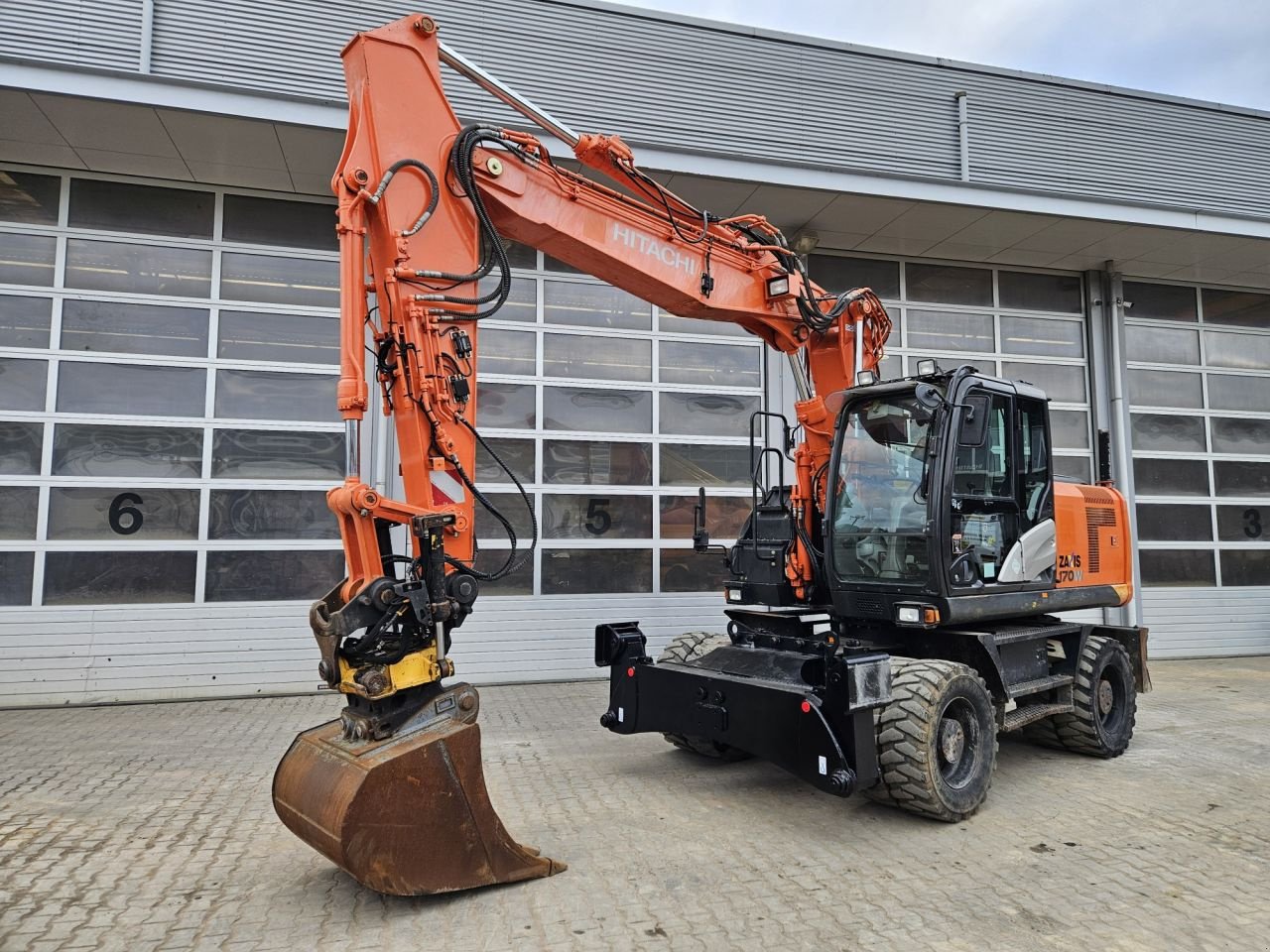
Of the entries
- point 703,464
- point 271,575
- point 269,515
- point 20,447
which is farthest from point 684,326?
point 20,447

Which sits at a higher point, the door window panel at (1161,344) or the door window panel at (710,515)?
the door window panel at (1161,344)

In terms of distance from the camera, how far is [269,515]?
27.8ft

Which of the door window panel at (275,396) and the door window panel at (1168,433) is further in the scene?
the door window panel at (1168,433)

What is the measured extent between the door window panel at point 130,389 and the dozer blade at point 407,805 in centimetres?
583

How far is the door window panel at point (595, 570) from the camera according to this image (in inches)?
361

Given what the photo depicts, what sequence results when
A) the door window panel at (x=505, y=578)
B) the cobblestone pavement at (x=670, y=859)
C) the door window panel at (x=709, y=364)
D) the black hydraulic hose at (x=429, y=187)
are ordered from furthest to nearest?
the door window panel at (x=709, y=364), the door window panel at (x=505, y=578), the black hydraulic hose at (x=429, y=187), the cobblestone pavement at (x=670, y=859)

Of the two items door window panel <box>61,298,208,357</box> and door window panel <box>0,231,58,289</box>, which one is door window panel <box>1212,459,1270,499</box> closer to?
door window panel <box>61,298,208,357</box>

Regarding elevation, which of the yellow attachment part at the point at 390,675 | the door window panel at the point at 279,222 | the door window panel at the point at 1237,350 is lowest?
the yellow attachment part at the point at 390,675

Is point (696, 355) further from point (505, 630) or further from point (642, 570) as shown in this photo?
point (505, 630)

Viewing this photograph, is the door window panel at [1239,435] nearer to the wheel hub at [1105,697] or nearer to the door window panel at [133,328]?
the wheel hub at [1105,697]

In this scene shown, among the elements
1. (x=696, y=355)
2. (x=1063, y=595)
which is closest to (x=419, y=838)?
(x=1063, y=595)

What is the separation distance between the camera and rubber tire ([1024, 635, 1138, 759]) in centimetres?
606

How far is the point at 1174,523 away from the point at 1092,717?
6825 mm

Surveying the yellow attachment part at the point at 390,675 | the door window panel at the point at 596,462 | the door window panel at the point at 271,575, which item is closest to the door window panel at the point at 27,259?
the door window panel at the point at 271,575
